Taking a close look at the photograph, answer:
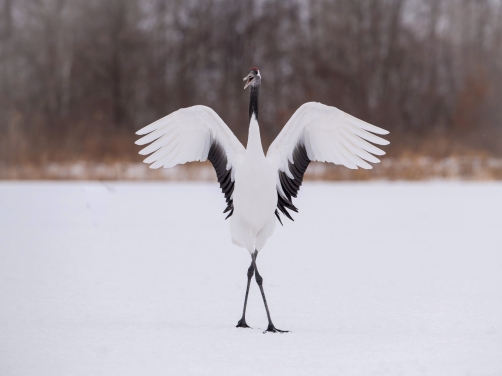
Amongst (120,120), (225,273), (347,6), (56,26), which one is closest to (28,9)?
(56,26)

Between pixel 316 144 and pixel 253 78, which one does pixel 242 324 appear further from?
pixel 253 78

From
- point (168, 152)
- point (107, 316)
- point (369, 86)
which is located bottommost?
point (107, 316)

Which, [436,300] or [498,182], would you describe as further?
[498,182]

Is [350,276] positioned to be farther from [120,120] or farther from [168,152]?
[120,120]

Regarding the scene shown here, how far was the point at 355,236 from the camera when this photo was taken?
9.44 meters

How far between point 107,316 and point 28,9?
22.0m

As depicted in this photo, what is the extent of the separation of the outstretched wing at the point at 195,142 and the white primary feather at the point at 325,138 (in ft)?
1.15

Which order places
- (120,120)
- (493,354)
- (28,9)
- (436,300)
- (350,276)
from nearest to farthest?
(493,354), (436,300), (350,276), (120,120), (28,9)

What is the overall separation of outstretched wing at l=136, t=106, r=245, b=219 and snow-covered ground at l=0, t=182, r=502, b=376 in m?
1.18

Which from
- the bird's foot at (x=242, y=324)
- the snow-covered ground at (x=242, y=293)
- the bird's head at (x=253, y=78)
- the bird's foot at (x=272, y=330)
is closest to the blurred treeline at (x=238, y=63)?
the snow-covered ground at (x=242, y=293)

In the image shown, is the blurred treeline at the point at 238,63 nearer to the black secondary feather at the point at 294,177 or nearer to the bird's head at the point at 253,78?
the black secondary feather at the point at 294,177

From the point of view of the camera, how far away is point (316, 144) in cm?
522

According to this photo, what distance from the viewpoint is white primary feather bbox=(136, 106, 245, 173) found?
16.7ft

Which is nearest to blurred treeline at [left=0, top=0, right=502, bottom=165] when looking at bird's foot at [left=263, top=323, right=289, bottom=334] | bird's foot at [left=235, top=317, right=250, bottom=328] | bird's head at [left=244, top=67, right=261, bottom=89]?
bird's head at [left=244, top=67, right=261, bottom=89]
